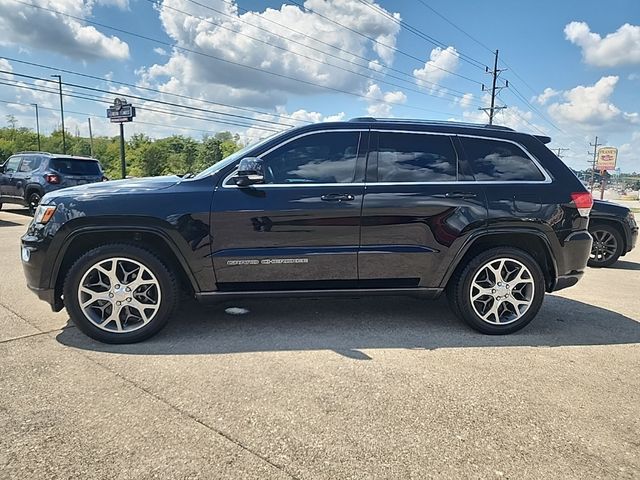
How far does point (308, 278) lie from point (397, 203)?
3.24ft

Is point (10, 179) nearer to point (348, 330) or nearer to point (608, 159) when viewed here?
point (348, 330)

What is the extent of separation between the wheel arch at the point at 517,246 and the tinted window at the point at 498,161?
49cm


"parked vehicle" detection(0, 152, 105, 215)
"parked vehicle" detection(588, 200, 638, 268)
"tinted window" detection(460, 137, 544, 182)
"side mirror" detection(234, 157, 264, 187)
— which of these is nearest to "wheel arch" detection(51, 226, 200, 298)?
"side mirror" detection(234, 157, 264, 187)

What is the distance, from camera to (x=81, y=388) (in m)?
2.86

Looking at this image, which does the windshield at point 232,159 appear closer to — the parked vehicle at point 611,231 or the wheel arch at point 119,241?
the wheel arch at point 119,241

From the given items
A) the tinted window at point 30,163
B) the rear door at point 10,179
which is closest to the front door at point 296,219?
the tinted window at point 30,163

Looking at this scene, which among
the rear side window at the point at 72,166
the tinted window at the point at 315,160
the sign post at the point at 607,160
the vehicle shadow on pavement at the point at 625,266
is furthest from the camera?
the sign post at the point at 607,160

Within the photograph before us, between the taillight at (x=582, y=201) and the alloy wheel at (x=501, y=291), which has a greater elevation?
the taillight at (x=582, y=201)

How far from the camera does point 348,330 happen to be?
13.1 ft

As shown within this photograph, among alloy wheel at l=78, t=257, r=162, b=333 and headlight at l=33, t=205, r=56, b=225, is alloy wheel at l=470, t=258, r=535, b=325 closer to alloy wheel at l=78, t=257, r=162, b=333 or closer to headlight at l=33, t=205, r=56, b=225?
alloy wheel at l=78, t=257, r=162, b=333

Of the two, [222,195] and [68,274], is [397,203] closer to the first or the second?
[222,195]

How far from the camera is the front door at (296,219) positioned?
142 inches

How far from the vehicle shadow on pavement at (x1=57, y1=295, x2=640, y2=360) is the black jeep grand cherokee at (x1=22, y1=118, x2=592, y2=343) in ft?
0.67

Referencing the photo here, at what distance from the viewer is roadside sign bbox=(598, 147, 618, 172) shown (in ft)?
134
